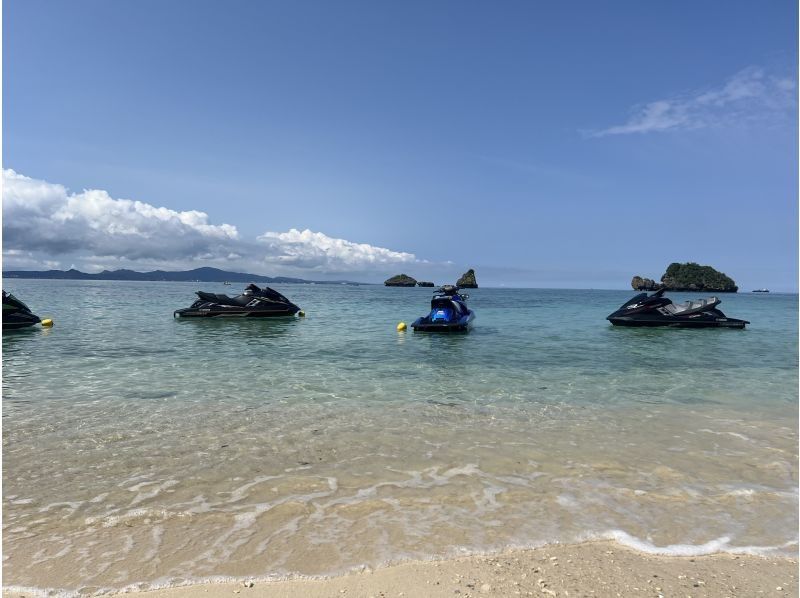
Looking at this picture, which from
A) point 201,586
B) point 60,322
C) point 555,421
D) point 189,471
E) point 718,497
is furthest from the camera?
point 60,322

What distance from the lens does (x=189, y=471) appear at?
5.78m

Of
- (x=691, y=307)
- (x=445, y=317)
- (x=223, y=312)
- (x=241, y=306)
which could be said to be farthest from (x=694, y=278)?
(x=223, y=312)

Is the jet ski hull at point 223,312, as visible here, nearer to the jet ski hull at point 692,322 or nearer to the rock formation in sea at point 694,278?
the jet ski hull at point 692,322

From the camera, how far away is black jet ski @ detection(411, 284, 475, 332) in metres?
22.8

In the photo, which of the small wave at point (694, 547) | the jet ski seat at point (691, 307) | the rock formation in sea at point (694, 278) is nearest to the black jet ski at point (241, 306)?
the jet ski seat at point (691, 307)

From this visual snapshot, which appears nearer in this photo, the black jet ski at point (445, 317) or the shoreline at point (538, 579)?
the shoreline at point (538, 579)

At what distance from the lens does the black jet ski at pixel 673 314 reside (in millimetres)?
26453

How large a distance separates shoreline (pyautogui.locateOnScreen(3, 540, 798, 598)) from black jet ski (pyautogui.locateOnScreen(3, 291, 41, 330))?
25.6 metres

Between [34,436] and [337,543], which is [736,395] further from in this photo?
[34,436]

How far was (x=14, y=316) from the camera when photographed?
22.9 meters

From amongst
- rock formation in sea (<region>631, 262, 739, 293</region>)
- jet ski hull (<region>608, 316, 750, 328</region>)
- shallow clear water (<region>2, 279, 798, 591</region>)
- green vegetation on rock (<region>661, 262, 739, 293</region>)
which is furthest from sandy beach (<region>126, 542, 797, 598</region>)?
green vegetation on rock (<region>661, 262, 739, 293</region>)

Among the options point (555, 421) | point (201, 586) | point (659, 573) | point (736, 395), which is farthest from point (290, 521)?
point (736, 395)

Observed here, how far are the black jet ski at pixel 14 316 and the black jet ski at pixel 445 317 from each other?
20.3 meters

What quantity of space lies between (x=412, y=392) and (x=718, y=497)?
21.0ft
